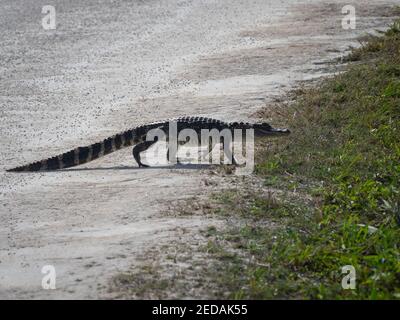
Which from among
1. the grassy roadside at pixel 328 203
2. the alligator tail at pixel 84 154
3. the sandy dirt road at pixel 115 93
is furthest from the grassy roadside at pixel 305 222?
the alligator tail at pixel 84 154

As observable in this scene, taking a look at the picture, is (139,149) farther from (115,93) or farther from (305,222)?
(115,93)

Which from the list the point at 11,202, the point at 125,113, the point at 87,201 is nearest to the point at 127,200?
the point at 87,201

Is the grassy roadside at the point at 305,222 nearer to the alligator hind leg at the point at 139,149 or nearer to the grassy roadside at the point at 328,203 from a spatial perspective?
the grassy roadside at the point at 328,203

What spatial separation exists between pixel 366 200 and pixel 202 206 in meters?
1.52

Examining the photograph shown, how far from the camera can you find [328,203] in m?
8.12

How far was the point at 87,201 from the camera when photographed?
8508 millimetres

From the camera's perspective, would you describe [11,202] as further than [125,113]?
No

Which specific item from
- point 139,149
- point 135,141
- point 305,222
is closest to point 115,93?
point 135,141

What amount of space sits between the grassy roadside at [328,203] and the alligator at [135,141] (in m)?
0.32

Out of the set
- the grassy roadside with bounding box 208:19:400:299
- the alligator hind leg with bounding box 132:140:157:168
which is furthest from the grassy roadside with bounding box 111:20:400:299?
the alligator hind leg with bounding box 132:140:157:168

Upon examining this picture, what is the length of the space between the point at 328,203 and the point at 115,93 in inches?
240
